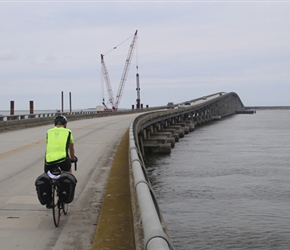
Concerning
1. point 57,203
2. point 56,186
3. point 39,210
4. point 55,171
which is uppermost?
point 55,171

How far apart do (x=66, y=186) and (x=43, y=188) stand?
38cm

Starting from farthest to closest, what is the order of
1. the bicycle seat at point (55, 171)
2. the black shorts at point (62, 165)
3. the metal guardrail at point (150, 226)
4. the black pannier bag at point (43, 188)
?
1. the black shorts at point (62, 165)
2. the bicycle seat at point (55, 171)
3. the black pannier bag at point (43, 188)
4. the metal guardrail at point (150, 226)

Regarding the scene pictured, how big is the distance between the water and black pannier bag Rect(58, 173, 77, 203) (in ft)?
20.4

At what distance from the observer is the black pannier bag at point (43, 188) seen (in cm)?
765

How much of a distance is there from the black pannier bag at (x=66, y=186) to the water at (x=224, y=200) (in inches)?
245

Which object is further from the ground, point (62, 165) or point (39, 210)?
point (62, 165)

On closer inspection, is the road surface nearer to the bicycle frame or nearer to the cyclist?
the bicycle frame

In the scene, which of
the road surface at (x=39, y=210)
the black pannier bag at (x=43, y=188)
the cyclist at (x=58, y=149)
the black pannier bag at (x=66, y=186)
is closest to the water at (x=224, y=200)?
the road surface at (x=39, y=210)

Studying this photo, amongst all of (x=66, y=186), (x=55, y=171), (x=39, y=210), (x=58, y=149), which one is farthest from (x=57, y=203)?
(x=39, y=210)

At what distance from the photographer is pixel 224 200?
776 inches

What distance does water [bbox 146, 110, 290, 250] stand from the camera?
555 inches

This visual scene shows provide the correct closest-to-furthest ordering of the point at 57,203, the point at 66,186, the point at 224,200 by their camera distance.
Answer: the point at 66,186 < the point at 57,203 < the point at 224,200

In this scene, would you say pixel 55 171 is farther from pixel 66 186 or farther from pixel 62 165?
pixel 66 186

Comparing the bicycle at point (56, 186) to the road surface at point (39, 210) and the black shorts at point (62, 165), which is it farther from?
the road surface at point (39, 210)
